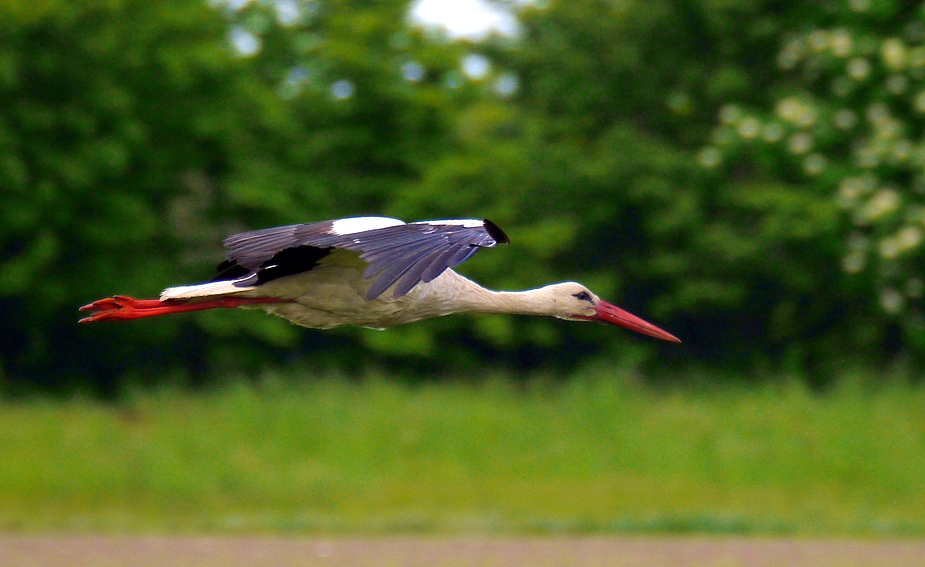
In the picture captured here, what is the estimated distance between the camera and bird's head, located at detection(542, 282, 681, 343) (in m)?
6.64

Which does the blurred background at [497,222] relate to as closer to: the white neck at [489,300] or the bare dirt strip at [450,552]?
the bare dirt strip at [450,552]

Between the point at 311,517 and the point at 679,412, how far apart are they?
5.14 m

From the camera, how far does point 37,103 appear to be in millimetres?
18969

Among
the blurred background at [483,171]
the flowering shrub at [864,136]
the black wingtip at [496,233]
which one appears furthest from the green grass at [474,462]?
the black wingtip at [496,233]

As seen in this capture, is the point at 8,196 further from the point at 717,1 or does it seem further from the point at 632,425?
the point at 717,1

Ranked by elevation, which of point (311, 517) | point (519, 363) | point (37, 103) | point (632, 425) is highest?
point (37, 103)

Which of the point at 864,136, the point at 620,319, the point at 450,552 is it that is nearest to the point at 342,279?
the point at 620,319

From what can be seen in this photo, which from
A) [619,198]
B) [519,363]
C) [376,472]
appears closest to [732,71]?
[619,198]

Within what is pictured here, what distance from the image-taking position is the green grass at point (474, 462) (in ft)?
43.9

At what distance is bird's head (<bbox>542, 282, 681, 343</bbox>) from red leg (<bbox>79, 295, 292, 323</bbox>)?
141 cm

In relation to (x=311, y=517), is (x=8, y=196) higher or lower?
higher

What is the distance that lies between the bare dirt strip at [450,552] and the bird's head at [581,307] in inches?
203

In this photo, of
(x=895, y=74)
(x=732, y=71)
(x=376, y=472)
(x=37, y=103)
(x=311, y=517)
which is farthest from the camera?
(x=732, y=71)

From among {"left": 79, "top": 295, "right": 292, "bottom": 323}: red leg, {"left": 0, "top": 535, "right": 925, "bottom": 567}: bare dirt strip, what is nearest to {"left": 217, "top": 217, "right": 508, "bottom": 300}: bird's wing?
{"left": 79, "top": 295, "right": 292, "bottom": 323}: red leg
